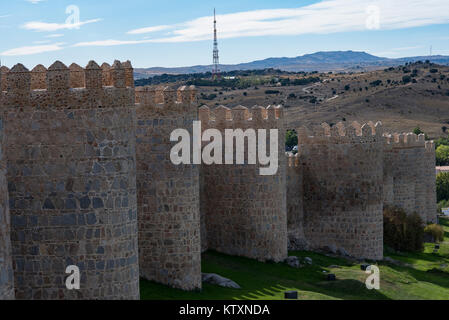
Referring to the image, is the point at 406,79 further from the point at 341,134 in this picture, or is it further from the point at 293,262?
the point at 293,262

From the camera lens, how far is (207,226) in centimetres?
2225

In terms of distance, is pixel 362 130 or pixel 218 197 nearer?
pixel 218 197

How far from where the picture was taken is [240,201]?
866 inches

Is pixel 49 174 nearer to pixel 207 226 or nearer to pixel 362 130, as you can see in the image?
pixel 207 226

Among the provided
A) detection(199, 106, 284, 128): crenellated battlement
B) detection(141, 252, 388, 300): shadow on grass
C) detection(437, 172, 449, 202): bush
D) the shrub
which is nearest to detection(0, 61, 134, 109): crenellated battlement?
detection(141, 252, 388, 300): shadow on grass

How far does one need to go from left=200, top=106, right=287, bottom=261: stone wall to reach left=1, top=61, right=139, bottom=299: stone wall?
9.44 m

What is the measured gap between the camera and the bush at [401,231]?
28.9m

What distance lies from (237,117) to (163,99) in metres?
5.23

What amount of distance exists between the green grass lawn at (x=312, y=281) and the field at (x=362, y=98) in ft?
186

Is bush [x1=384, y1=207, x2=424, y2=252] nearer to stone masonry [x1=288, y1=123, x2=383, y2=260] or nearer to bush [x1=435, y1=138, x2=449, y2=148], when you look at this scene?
stone masonry [x1=288, y1=123, x2=383, y2=260]

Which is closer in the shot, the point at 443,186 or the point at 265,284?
the point at 265,284

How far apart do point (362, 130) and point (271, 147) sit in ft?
16.6

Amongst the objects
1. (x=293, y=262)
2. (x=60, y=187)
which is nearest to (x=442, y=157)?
(x=293, y=262)
